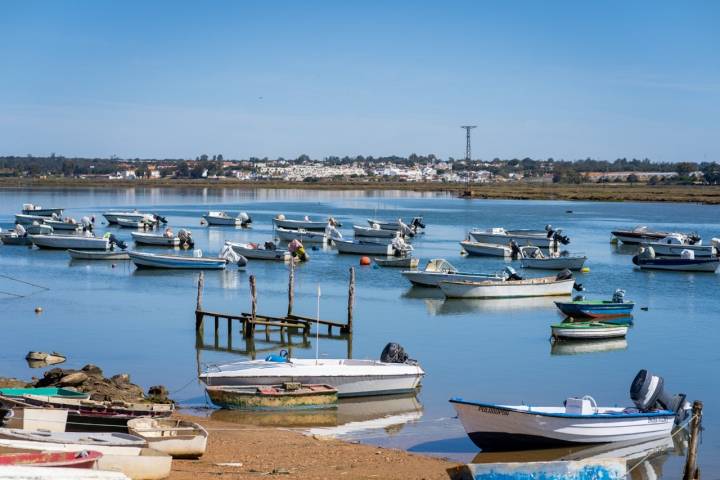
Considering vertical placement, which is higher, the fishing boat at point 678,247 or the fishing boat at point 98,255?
the fishing boat at point 678,247

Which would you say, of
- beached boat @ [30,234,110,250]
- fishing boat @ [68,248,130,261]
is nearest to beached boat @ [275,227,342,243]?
beached boat @ [30,234,110,250]

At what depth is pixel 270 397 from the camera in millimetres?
23656

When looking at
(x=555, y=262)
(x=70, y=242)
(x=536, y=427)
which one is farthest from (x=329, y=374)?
(x=70, y=242)

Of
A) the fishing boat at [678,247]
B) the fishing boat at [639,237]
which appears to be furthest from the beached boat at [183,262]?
the fishing boat at [639,237]

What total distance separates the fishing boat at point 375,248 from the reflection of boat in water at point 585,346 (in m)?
29.7

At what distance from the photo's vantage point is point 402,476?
18594 mm

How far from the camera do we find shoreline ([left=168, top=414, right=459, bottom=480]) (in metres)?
18.2

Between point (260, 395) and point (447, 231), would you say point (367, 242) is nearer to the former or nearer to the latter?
point (447, 231)

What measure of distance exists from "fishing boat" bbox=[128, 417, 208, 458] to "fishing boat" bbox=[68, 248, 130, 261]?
40219mm

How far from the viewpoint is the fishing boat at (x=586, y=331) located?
109ft

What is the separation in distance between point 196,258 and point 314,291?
10.5 m

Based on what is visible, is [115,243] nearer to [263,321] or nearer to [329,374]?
[263,321]

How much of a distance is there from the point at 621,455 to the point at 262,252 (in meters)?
41.1

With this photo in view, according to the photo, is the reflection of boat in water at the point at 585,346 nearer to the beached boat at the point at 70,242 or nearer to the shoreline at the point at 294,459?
the shoreline at the point at 294,459
